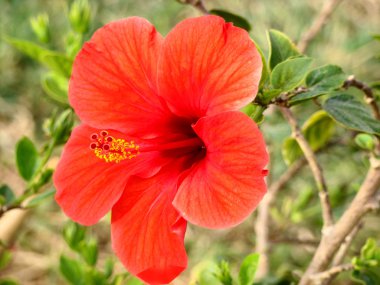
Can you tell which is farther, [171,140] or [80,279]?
[80,279]

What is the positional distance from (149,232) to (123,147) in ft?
0.56

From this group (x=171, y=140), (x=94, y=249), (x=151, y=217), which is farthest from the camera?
(x=94, y=249)

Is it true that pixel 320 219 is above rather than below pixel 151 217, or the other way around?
below

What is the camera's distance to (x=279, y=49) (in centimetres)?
112

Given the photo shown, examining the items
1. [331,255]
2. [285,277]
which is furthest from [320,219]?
[331,255]

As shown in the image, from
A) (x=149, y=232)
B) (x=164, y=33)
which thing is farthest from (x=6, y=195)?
(x=164, y=33)

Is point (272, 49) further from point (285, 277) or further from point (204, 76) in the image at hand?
point (285, 277)

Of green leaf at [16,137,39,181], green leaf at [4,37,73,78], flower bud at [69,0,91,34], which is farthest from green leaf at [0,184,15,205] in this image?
flower bud at [69,0,91,34]

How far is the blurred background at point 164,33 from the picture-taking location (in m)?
2.73

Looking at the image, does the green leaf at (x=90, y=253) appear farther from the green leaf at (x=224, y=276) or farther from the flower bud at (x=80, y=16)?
the flower bud at (x=80, y=16)

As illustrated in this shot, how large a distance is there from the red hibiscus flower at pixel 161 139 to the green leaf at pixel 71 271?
38 centimetres

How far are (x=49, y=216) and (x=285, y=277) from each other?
207 centimetres

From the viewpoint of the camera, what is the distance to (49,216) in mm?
3254

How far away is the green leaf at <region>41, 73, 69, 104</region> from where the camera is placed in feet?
4.77
